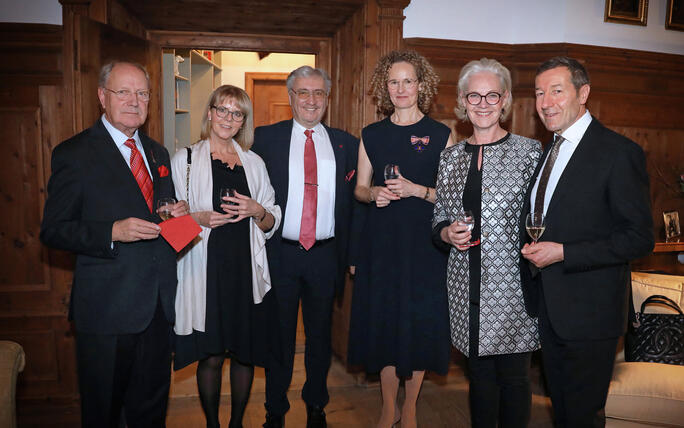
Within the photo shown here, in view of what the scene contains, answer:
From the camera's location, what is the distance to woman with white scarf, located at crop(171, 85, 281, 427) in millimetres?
2396

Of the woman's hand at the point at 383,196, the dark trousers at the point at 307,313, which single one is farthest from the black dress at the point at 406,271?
the dark trousers at the point at 307,313

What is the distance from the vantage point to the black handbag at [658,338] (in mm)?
2771

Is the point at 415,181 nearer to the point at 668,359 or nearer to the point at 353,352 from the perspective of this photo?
the point at 353,352

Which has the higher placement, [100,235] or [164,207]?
[164,207]

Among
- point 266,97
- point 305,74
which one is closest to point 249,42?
point 305,74

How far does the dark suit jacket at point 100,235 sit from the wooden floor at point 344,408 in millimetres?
1388

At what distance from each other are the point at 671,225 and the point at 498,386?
8.91 feet

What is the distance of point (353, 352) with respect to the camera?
2.79m

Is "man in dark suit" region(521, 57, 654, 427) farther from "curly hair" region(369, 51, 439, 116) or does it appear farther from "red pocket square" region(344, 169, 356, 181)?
"red pocket square" region(344, 169, 356, 181)

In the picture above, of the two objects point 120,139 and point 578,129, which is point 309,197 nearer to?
point 120,139

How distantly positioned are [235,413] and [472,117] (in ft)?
6.27

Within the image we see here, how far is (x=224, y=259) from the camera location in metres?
2.44

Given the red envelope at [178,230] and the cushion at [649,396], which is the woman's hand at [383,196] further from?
the cushion at [649,396]

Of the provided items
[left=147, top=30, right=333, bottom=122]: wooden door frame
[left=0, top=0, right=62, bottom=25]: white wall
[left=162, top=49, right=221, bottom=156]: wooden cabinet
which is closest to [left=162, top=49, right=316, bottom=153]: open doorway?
[left=162, top=49, right=221, bottom=156]: wooden cabinet
